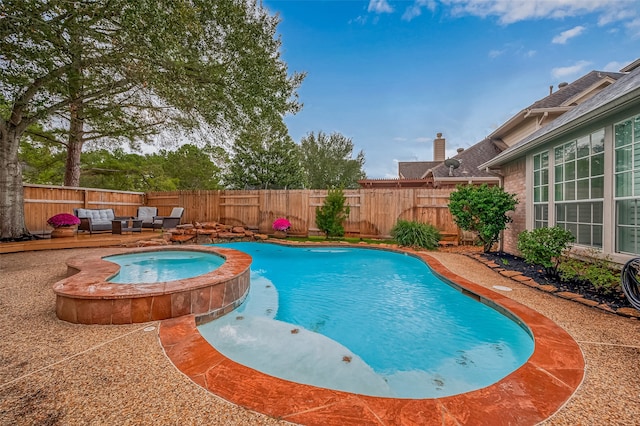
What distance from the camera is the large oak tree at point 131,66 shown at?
16.8 ft

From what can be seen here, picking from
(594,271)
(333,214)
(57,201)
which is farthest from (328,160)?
(594,271)

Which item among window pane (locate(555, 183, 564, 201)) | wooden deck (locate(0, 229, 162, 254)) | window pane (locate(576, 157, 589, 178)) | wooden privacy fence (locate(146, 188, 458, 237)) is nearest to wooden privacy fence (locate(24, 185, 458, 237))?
wooden privacy fence (locate(146, 188, 458, 237))

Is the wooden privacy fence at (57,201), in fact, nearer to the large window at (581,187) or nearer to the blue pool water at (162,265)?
the blue pool water at (162,265)

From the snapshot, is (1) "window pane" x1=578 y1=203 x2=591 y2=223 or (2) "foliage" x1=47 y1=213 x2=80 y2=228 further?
(2) "foliage" x1=47 y1=213 x2=80 y2=228

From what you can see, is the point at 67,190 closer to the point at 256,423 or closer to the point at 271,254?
the point at 271,254

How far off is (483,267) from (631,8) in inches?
308

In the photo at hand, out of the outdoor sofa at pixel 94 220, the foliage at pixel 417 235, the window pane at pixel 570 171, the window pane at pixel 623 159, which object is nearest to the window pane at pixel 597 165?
the window pane at pixel 623 159

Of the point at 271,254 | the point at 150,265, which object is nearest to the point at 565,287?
the point at 271,254

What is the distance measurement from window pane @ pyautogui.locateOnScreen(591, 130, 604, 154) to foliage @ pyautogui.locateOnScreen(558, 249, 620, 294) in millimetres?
1553

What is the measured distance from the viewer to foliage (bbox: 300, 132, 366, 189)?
26031 millimetres

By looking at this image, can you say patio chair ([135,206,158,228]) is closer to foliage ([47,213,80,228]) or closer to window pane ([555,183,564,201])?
foliage ([47,213,80,228])

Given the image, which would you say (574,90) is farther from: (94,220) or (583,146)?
(94,220)

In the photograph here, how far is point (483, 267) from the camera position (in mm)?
5652

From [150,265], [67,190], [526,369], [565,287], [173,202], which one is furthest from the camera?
[173,202]
